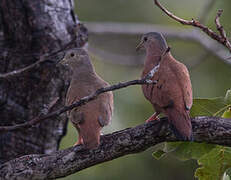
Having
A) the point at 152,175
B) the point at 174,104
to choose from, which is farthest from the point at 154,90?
the point at 152,175

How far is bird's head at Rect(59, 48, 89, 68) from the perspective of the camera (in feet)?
16.0

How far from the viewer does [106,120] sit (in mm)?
4152

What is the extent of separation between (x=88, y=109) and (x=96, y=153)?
19.3 inches

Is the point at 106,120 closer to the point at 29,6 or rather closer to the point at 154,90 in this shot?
the point at 154,90

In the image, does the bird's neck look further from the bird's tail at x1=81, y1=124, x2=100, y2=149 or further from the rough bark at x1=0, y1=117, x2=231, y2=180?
the rough bark at x1=0, y1=117, x2=231, y2=180

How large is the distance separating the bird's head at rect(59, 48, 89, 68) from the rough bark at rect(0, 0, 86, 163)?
0.16 meters

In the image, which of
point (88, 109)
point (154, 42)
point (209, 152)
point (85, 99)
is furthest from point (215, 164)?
point (154, 42)

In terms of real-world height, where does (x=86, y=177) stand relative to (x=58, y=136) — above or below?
below

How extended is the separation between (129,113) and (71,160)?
3.45 meters

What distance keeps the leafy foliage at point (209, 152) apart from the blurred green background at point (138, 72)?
2439 millimetres

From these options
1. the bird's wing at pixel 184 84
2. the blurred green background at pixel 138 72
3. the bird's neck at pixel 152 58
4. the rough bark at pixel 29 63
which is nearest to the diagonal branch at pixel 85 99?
the bird's wing at pixel 184 84

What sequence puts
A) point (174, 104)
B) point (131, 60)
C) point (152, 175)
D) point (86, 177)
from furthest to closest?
point (131, 60), point (152, 175), point (86, 177), point (174, 104)

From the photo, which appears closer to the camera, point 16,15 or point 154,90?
point 154,90

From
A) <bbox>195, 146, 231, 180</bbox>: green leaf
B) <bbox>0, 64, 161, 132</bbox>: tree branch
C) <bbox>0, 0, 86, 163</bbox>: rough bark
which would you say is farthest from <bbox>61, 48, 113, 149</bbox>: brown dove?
<bbox>195, 146, 231, 180</bbox>: green leaf
